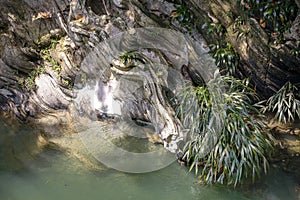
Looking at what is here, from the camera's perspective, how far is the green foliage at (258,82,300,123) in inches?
165

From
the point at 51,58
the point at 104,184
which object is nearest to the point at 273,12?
the point at 104,184

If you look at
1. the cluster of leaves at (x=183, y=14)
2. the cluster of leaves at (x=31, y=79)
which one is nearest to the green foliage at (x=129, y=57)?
the cluster of leaves at (x=183, y=14)

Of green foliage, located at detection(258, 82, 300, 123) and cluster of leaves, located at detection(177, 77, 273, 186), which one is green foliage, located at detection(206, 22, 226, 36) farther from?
green foliage, located at detection(258, 82, 300, 123)

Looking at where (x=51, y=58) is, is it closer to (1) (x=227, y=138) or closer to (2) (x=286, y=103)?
(1) (x=227, y=138)

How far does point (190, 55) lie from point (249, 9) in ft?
3.34

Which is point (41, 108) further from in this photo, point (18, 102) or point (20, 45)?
point (20, 45)

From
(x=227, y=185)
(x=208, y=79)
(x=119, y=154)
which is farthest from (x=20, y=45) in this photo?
(x=227, y=185)

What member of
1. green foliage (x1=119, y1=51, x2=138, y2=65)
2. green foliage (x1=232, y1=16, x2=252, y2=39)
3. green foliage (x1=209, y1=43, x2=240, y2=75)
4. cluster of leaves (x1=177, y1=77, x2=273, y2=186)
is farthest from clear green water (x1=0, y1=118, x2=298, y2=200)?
green foliage (x1=232, y1=16, x2=252, y2=39)

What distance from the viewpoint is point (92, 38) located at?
504cm

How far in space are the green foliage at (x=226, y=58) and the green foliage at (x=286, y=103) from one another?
2.15ft

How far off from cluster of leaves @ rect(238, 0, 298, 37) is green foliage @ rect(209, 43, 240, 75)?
20.6 inches

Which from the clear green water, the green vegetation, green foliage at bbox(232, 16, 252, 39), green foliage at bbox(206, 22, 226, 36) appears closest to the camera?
the clear green water

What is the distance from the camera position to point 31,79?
5.92 metres

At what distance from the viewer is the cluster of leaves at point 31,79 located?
19.3 ft
